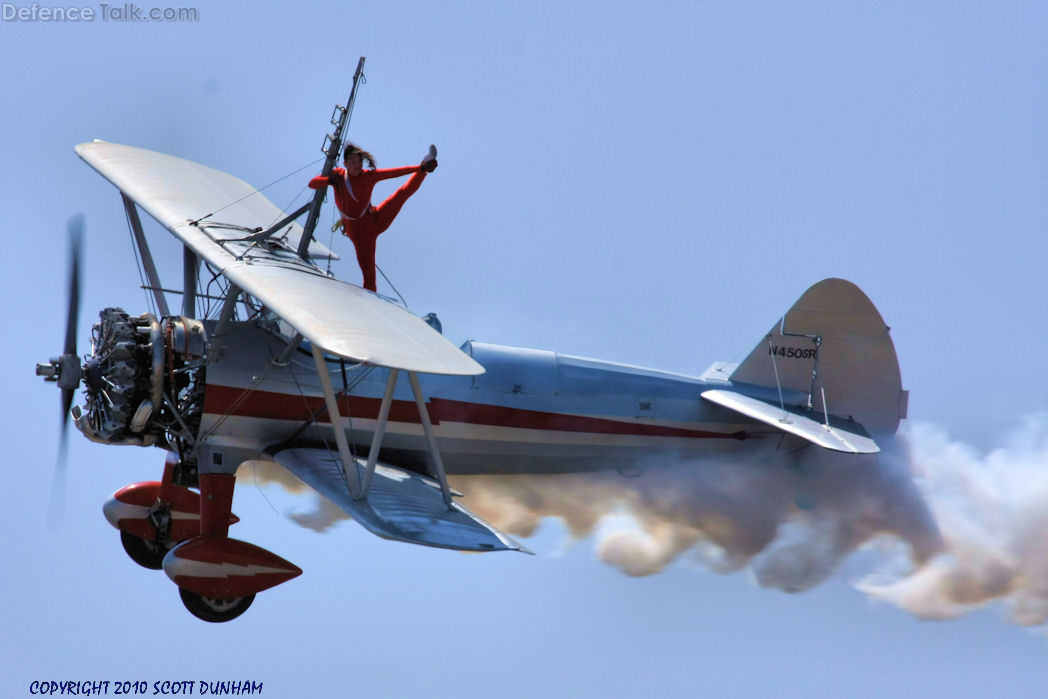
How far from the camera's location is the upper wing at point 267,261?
31.4 ft

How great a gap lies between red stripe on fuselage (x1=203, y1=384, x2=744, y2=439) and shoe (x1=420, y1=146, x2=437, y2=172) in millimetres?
2137

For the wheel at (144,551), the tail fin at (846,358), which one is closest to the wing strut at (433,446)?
the wheel at (144,551)

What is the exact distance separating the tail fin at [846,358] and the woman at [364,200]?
169 inches

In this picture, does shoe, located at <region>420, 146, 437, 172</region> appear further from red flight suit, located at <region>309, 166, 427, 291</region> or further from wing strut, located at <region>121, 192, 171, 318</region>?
wing strut, located at <region>121, 192, 171, 318</region>

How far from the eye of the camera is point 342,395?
1205 cm

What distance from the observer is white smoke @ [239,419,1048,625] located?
13.1 meters

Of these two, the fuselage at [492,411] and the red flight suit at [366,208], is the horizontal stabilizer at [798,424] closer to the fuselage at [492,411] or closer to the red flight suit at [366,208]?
the fuselage at [492,411]

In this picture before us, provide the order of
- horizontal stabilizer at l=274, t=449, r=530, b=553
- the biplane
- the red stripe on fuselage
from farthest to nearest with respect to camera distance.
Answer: the red stripe on fuselage < the biplane < horizontal stabilizer at l=274, t=449, r=530, b=553

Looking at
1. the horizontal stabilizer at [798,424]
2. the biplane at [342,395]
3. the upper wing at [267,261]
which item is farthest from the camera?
the horizontal stabilizer at [798,424]

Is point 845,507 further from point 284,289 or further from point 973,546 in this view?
point 284,289

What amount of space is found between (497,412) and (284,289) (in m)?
3.00

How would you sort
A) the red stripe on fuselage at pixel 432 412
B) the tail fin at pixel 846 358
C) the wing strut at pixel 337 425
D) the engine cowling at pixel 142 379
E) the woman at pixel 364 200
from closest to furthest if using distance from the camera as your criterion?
1. the wing strut at pixel 337 425
2. the engine cowling at pixel 142 379
3. the red stripe on fuselage at pixel 432 412
4. the woman at pixel 364 200
5. the tail fin at pixel 846 358

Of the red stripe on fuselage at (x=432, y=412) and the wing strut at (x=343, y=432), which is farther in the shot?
the red stripe on fuselage at (x=432, y=412)

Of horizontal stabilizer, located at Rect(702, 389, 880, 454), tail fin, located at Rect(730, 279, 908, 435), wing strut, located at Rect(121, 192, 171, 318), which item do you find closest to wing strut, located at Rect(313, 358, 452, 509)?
wing strut, located at Rect(121, 192, 171, 318)
